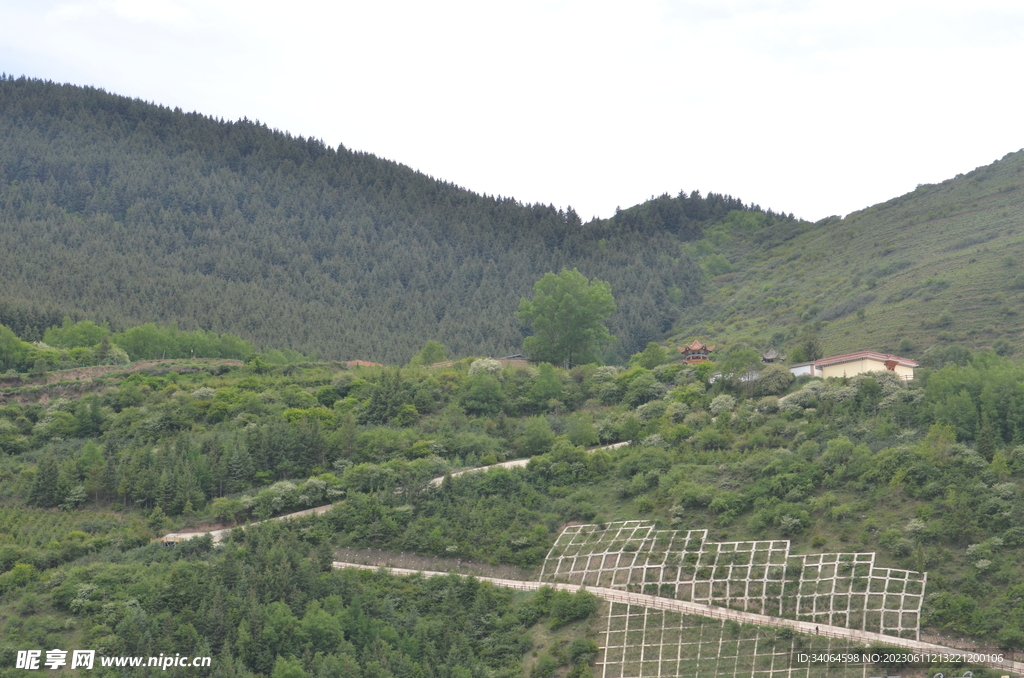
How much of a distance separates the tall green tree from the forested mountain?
53.5 ft

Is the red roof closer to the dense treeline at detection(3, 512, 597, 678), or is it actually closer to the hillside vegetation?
the hillside vegetation

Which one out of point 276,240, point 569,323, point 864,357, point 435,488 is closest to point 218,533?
point 435,488

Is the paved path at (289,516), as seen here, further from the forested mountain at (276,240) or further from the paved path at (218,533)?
the forested mountain at (276,240)

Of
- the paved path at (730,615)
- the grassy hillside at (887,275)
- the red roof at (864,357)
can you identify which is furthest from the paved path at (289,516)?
the grassy hillside at (887,275)

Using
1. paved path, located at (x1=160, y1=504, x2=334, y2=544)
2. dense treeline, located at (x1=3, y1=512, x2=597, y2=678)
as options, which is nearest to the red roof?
dense treeline, located at (x1=3, y1=512, x2=597, y2=678)

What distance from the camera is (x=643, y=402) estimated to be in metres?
73.9

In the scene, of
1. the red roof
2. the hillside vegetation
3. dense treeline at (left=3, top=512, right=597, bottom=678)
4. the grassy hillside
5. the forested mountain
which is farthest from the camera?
the forested mountain

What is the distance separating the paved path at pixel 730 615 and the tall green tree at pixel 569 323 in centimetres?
3968

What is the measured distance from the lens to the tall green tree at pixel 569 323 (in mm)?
93000

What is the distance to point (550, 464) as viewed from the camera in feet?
208

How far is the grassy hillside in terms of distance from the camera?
85250mm

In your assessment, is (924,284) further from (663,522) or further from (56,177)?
A: (56,177)

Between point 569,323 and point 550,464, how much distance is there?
1213 inches

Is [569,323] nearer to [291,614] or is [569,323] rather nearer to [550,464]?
[550,464]
